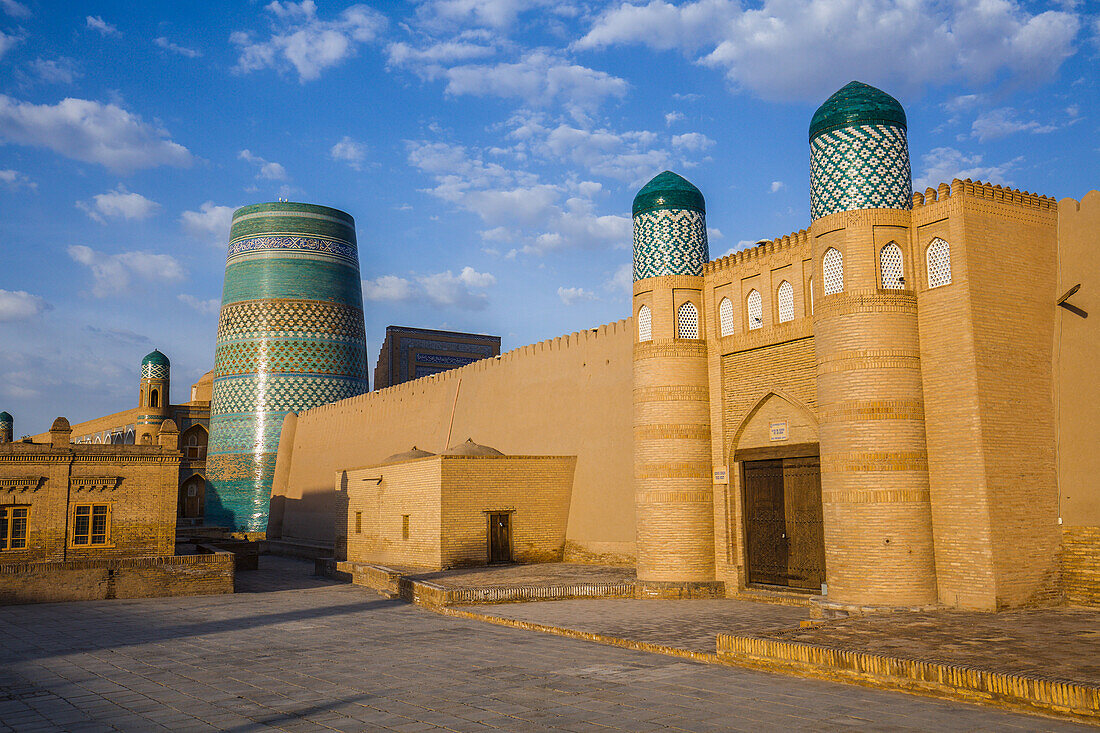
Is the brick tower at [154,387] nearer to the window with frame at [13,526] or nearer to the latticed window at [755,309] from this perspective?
the window with frame at [13,526]

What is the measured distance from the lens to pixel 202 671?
6.49 meters

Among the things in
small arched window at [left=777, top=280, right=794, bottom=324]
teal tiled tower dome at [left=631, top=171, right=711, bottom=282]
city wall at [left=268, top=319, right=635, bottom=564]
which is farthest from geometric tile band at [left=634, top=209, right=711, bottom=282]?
city wall at [left=268, top=319, right=635, bottom=564]

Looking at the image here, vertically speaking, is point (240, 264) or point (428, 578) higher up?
point (240, 264)

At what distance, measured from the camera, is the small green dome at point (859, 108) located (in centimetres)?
882

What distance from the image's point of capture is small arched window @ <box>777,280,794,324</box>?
10.2 metres

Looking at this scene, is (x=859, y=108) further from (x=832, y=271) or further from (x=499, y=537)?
(x=499, y=537)

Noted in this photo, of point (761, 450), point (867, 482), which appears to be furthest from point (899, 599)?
point (761, 450)

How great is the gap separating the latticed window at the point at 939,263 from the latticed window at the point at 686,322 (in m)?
3.38

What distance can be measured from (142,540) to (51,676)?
25.3ft

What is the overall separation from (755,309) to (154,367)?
87.4 feet

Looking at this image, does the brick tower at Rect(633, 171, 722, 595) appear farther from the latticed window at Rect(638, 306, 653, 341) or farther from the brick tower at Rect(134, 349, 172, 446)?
the brick tower at Rect(134, 349, 172, 446)

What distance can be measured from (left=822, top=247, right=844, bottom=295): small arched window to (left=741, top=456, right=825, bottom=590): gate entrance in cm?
204

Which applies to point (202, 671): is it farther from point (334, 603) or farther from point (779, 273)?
point (779, 273)

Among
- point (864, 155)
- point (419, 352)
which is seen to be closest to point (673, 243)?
point (864, 155)
